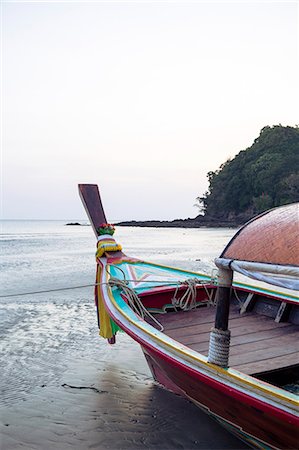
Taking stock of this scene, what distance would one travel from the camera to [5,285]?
1150 cm

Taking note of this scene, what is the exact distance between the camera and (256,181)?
45844 millimetres

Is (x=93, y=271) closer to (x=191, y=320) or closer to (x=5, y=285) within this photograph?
(x=5, y=285)

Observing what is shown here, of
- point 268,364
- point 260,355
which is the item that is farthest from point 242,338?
point 268,364

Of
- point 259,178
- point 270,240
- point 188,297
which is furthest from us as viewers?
point 259,178

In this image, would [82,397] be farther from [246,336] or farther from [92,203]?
[92,203]

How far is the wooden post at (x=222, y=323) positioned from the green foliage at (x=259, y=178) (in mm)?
38964

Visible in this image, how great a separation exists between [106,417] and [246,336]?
1446 millimetres

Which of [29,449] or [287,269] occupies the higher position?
[287,269]

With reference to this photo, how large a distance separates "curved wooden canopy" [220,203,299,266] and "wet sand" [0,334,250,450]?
5.40 feet

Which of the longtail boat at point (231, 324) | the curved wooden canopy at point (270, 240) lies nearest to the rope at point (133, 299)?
the longtail boat at point (231, 324)

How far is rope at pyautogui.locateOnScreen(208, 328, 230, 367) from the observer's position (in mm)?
2607

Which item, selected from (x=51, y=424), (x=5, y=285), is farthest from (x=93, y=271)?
(x=51, y=424)

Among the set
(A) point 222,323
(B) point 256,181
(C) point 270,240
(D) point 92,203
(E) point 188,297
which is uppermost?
(B) point 256,181

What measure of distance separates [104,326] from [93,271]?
9.26m
